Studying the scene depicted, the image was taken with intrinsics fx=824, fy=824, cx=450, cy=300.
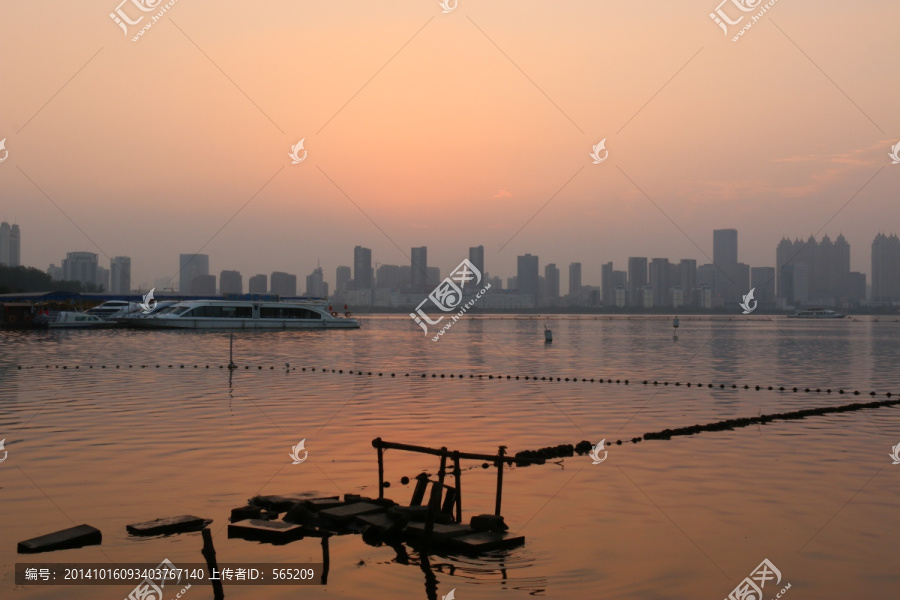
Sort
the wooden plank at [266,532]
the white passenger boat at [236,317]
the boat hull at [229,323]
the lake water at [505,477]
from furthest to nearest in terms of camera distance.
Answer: the white passenger boat at [236,317] < the boat hull at [229,323] < the wooden plank at [266,532] < the lake water at [505,477]

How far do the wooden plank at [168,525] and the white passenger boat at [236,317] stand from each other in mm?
90930

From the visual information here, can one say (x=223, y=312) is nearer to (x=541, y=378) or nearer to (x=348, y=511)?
(x=541, y=378)

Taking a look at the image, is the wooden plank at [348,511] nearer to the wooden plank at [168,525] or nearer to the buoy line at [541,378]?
the wooden plank at [168,525]

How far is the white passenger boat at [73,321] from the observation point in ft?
344

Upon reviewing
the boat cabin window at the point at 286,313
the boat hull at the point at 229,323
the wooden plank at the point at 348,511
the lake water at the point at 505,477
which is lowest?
the lake water at the point at 505,477

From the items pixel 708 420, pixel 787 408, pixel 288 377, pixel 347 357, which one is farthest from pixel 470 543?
pixel 347 357

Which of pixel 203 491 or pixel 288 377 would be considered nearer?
pixel 203 491

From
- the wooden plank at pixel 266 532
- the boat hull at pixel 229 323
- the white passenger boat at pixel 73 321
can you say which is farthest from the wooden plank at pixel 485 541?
the white passenger boat at pixel 73 321

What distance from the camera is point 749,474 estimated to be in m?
18.4

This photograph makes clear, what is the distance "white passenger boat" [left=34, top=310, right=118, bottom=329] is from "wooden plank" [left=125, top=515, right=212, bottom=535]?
100678mm

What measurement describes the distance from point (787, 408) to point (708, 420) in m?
5.46

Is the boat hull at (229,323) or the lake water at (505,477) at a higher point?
the boat hull at (229,323)

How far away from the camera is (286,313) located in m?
113

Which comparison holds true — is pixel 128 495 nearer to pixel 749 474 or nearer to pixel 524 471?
pixel 524 471
